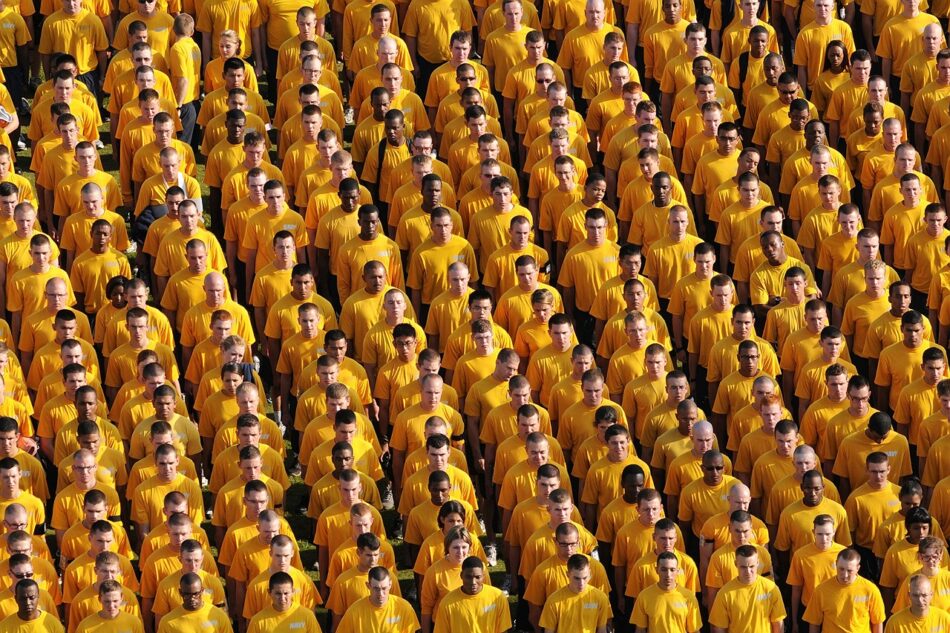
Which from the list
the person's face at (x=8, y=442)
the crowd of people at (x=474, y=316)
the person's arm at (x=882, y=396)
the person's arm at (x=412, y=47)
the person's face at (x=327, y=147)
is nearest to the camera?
the crowd of people at (x=474, y=316)

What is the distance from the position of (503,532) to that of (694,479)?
1.62 meters

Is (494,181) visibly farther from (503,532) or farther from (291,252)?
(503,532)

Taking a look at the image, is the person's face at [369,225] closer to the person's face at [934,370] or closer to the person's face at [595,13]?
the person's face at [595,13]

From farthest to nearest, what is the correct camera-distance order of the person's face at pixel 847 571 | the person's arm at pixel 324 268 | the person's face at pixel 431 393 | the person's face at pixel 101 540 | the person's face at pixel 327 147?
the person's face at pixel 327 147 → the person's arm at pixel 324 268 → the person's face at pixel 431 393 → the person's face at pixel 101 540 → the person's face at pixel 847 571

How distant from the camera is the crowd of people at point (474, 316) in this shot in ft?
74.0

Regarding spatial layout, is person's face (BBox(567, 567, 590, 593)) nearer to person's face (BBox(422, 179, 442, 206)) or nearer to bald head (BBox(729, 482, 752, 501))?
bald head (BBox(729, 482, 752, 501))

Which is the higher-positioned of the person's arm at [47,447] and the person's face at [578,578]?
the person's arm at [47,447]

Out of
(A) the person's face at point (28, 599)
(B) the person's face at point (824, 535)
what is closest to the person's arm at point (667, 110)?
(B) the person's face at point (824, 535)

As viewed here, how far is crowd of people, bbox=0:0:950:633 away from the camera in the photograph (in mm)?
22547

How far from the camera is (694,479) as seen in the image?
76.5 ft

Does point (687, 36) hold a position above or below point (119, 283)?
above

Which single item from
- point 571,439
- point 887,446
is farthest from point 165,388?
point 887,446

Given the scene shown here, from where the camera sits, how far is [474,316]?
80.7 ft

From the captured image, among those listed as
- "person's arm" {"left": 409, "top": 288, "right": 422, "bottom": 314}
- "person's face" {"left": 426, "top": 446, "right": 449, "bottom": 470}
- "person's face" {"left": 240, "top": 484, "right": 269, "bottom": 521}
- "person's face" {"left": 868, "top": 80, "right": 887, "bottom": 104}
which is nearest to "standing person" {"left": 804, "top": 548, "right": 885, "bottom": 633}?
"person's face" {"left": 426, "top": 446, "right": 449, "bottom": 470}
